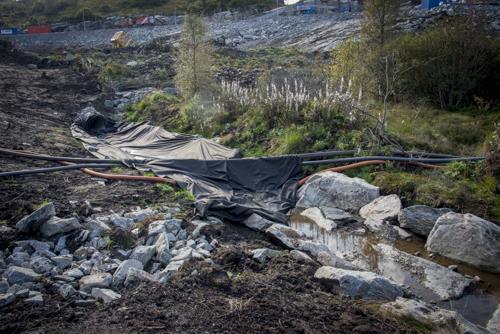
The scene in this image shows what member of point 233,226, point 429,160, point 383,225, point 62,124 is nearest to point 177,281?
point 233,226

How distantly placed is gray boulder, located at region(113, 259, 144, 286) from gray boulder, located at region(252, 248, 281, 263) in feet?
4.69

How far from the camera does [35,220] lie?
5.34 meters

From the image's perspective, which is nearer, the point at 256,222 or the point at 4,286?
the point at 4,286

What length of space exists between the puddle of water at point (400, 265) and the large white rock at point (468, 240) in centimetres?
12

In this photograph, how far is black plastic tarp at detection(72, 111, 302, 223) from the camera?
707 cm

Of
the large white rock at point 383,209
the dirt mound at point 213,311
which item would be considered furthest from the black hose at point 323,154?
the dirt mound at point 213,311

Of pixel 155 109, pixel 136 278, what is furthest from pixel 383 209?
pixel 155 109

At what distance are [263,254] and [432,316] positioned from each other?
2055 mm

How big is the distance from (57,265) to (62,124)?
9657mm

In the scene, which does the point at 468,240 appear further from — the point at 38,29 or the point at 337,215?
the point at 38,29

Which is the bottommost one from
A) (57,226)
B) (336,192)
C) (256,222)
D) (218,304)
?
(336,192)

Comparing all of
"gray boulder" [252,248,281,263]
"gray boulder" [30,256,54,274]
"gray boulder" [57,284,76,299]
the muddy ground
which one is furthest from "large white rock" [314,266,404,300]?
"gray boulder" [30,256,54,274]

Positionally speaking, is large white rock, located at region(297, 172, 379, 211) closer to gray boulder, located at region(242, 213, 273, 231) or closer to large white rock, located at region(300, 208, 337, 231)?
large white rock, located at region(300, 208, 337, 231)

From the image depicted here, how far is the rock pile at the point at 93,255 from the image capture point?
4.20 metres
